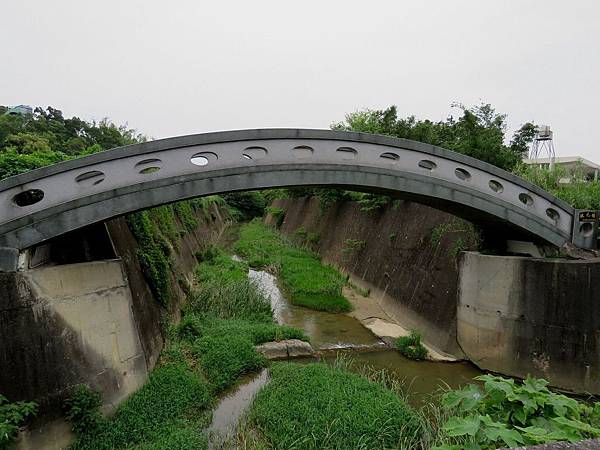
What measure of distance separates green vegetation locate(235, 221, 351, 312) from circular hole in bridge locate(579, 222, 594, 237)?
297 inches

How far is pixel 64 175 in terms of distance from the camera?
5.87 m

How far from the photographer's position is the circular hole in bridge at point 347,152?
780 centimetres

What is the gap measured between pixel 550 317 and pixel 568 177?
6.05 metres

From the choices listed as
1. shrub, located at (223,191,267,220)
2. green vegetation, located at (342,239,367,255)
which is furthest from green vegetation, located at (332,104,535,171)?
shrub, located at (223,191,267,220)

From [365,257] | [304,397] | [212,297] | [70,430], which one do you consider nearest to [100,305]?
[70,430]

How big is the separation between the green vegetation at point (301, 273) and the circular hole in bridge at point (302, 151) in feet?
23.5

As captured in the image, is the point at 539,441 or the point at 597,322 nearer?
the point at 539,441

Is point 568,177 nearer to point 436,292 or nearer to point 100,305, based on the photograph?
point 436,292

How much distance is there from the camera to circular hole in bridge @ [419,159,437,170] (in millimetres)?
8234

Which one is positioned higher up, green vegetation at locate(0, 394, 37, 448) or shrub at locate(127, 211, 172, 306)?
shrub at locate(127, 211, 172, 306)

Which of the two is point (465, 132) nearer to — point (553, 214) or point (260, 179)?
point (553, 214)

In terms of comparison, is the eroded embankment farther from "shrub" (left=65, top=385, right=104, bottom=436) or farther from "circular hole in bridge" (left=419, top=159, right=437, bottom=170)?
"shrub" (left=65, top=385, right=104, bottom=436)

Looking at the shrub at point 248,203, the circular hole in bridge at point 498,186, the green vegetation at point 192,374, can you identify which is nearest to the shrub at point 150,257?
the green vegetation at point 192,374

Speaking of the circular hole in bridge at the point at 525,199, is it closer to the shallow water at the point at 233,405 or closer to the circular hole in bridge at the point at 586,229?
the circular hole in bridge at the point at 586,229
